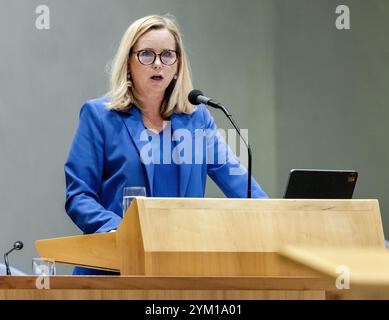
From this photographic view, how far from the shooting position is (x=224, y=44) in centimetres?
447

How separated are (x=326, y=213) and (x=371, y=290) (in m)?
0.48

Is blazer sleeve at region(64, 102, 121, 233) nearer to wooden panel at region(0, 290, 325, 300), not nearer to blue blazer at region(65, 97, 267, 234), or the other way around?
blue blazer at region(65, 97, 267, 234)

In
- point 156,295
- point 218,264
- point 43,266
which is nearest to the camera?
point 156,295

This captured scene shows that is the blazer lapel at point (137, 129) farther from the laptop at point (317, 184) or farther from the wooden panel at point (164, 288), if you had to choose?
the wooden panel at point (164, 288)

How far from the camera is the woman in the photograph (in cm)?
259

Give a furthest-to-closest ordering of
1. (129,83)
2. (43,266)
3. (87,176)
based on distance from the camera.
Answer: (129,83)
(87,176)
(43,266)

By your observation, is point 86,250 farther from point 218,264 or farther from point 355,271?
point 355,271

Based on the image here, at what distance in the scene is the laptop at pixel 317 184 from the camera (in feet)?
7.25

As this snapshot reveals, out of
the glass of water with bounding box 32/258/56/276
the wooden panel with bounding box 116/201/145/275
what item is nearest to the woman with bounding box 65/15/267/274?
the glass of water with bounding box 32/258/56/276

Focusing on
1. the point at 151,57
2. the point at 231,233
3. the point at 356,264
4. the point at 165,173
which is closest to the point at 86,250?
the point at 231,233

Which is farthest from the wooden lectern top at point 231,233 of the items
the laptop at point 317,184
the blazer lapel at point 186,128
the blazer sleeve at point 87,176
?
the blazer lapel at point 186,128

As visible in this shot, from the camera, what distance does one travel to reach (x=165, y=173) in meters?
2.66

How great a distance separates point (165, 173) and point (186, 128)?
0.20 m
